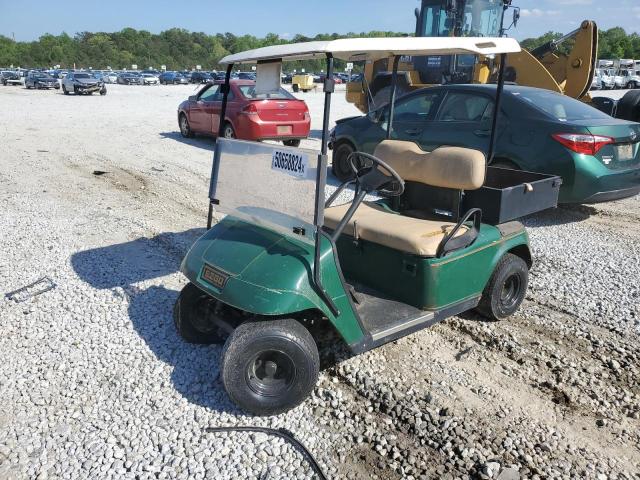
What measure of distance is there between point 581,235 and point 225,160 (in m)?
4.26

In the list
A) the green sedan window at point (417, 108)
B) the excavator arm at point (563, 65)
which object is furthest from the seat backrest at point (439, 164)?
the excavator arm at point (563, 65)

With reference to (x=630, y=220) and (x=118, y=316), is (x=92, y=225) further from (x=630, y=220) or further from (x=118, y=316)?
(x=630, y=220)

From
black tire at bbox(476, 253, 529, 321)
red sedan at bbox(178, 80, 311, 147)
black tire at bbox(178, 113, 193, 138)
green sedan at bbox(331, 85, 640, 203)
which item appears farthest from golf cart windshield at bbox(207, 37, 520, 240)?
black tire at bbox(178, 113, 193, 138)

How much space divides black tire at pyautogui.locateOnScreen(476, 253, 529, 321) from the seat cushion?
18.9 inches

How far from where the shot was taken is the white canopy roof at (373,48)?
9.60 ft

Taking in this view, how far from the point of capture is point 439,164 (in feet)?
13.5

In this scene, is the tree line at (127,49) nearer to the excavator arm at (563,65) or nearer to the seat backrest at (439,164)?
the excavator arm at (563,65)

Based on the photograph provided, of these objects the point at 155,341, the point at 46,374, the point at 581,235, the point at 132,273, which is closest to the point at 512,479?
the point at 155,341

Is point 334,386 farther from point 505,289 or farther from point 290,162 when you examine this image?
point 505,289

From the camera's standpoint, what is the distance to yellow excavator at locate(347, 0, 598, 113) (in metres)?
10.0

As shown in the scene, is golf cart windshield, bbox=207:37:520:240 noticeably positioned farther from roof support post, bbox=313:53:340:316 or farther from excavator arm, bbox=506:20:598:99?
excavator arm, bbox=506:20:598:99

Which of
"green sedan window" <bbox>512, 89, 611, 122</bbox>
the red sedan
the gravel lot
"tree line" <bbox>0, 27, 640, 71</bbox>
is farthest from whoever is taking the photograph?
"tree line" <bbox>0, 27, 640, 71</bbox>

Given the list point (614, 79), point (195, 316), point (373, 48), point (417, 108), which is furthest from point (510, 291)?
point (614, 79)

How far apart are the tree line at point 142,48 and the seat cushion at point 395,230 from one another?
2837 inches
